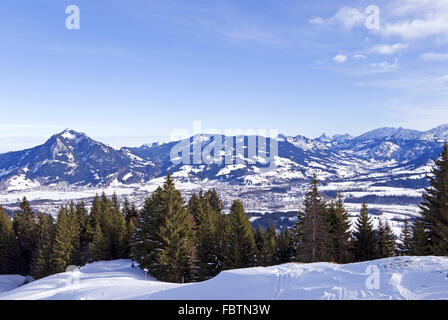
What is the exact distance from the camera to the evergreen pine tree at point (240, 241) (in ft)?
115

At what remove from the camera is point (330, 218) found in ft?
120

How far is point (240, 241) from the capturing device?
35.9m

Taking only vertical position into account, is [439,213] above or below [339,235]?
above

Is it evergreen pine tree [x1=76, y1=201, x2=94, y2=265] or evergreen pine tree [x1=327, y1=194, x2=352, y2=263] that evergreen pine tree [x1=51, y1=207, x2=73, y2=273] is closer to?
evergreen pine tree [x1=76, y1=201, x2=94, y2=265]

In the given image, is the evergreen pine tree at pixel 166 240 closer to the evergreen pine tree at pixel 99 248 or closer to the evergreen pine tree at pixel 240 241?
the evergreen pine tree at pixel 240 241

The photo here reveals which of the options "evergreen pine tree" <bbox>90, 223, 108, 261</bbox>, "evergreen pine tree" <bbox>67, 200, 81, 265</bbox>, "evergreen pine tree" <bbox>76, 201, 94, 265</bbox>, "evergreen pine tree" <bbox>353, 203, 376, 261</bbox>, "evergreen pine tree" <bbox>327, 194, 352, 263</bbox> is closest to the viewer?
"evergreen pine tree" <bbox>327, 194, 352, 263</bbox>

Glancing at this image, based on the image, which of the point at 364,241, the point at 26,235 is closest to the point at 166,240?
the point at 364,241

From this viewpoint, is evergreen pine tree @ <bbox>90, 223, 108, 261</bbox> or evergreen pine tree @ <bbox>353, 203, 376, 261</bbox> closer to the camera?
evergreen pine tree @ <bbox>353, 203, 376, 261</bbox>

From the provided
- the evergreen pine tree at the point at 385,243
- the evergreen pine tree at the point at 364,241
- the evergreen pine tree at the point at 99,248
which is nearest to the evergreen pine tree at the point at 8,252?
the evergreen pine tree at the point at 99,248

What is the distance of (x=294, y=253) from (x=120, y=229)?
96.9 ft

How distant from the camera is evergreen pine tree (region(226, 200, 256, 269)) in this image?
35.2 metres

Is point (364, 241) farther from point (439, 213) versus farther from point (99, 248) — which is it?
point (99, 248)

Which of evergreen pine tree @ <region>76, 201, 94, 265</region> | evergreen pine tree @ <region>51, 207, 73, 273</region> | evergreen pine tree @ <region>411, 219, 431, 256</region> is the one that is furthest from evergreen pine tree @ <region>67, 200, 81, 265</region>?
evergreen pine tree @ <region>411, 219, 431, 256</region>

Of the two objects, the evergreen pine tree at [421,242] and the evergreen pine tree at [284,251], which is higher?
the evergreen pine tree at [421,242]
